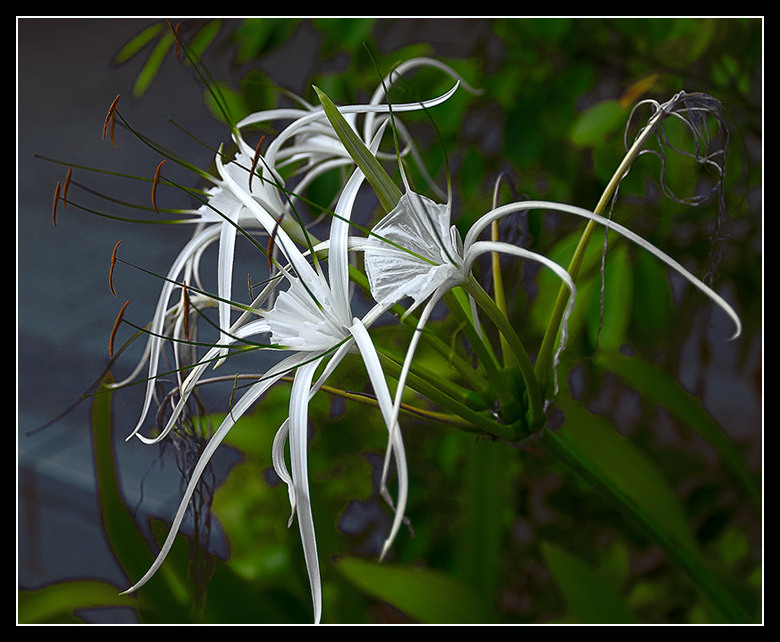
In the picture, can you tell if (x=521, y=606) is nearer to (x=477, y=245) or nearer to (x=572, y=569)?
(x=572, y=569)

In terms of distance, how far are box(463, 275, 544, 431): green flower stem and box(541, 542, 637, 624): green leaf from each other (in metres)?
0.30

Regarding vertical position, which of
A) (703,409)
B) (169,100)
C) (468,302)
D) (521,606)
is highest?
(169,100)

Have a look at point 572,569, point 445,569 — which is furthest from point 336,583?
point 572,569

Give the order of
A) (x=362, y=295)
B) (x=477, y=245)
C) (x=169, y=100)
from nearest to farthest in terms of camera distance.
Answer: (x=477, y=245), (x=362, y=295), (x=169, y=100)

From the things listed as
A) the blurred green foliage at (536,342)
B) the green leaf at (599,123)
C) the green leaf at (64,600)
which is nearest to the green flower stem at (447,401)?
the blurred green foliage at (536,342)

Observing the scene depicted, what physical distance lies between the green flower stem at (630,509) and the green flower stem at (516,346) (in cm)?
3

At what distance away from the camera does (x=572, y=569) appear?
629mm

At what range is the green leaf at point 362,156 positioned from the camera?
0.33 meters

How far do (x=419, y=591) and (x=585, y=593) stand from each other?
0.17 meters

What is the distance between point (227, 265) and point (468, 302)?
165mm

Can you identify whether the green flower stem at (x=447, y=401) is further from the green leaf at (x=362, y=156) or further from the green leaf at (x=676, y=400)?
the green leaf at (x=676, y=400)

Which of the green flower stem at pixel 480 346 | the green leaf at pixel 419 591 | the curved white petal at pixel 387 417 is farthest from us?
the green leaf at pixel 419 591

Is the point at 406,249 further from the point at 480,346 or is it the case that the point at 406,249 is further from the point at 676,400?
the point at 676,400

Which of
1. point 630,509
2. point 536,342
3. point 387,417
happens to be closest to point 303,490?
point 387,417
